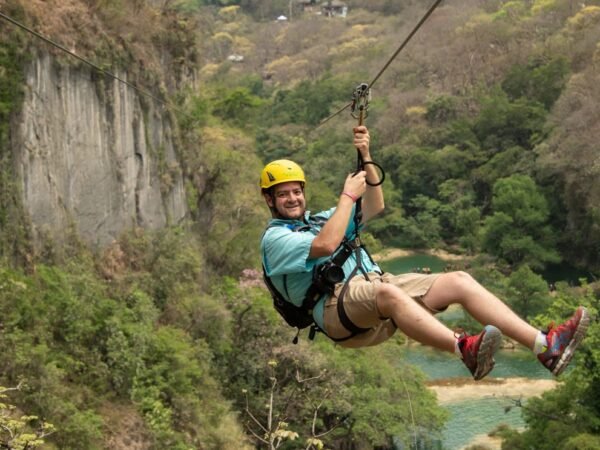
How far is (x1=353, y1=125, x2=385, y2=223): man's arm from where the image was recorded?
3.99 m

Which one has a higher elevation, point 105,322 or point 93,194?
point 93,194

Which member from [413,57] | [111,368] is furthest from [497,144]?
[111,368]

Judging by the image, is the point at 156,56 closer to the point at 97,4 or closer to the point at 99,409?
the point at 97,4

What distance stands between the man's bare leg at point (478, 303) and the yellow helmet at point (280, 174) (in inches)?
30.7

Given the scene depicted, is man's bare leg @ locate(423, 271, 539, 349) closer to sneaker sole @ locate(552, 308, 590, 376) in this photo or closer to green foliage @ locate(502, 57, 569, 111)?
sneaker sole @ locate(552, 308, 590, 376)

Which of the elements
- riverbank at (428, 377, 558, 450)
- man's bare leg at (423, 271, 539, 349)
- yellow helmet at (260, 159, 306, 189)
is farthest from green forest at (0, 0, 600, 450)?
man's bare leg at (423, 271, 539, 349)

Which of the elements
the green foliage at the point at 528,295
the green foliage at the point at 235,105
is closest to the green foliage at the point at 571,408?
the green foliage at the point at 528,295

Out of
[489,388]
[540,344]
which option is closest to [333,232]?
[540,344]

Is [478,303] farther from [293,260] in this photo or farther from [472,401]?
[472,401]

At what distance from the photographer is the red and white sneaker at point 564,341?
130 inches

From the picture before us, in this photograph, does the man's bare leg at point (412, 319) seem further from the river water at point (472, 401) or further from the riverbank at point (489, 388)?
the riverbank at point (489, 388)

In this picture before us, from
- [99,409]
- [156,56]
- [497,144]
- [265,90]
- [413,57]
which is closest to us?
[99,409]

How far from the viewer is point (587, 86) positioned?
112 ft

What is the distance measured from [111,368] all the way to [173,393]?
3.58 feet
